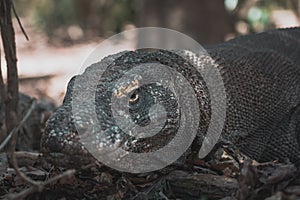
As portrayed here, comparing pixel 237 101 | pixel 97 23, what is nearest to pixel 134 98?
pixel 237 101

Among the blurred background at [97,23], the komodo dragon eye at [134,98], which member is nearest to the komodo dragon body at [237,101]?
the komodo dragon eye at [134,98]

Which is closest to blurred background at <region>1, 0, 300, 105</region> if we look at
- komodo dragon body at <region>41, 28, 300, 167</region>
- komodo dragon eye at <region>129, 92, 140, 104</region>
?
komodo dragon body at <region>41, 28, 300, 167</region>

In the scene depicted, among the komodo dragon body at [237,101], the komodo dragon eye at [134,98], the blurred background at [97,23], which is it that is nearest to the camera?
the komodo dragon body at [237,101]

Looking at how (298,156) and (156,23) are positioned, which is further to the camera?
(156,23)

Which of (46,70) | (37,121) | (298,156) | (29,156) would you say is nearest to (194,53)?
(298,156)

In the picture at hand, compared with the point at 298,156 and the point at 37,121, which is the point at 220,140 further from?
the point at 37,121

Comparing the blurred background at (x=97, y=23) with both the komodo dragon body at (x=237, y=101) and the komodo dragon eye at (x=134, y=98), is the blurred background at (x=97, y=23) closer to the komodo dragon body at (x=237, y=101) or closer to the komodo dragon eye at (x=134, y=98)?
the komodo dragon body at (x=237, y=101)

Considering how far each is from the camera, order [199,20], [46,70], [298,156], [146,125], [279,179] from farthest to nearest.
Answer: [46,70] → [199,20] → [298,156] → [146,125] → [279,179]
